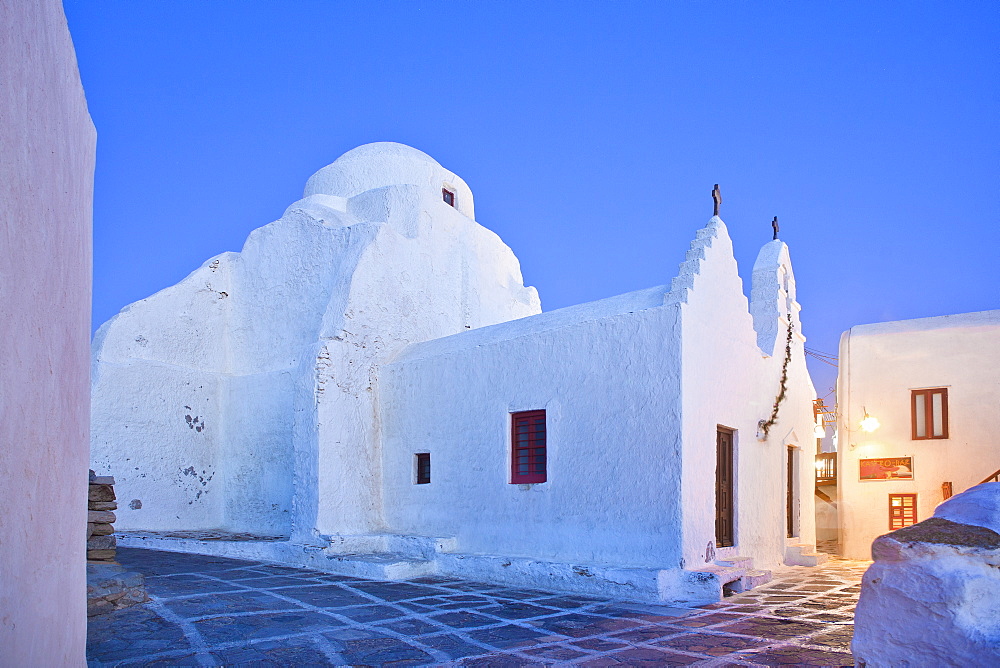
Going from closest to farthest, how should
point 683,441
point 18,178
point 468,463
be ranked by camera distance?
1. point 18,178
2. point 683,441
3. point 468,463

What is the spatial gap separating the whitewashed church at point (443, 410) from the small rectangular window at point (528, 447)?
0.09 ft

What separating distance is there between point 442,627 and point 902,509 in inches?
388

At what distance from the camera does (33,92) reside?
7.77 feet

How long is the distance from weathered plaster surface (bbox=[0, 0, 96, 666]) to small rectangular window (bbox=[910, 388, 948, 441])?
1303 cm

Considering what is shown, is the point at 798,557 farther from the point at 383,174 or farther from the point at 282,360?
the point at 383,174

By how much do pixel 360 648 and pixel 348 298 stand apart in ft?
20.2

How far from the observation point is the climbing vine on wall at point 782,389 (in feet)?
32.3

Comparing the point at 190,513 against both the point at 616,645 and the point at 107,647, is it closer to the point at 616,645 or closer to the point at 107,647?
the point at 107,647

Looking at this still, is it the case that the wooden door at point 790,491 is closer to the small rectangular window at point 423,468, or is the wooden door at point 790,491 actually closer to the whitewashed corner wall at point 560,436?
the whitewashed corner wall at point 560,436

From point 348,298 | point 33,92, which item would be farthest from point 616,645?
point 348,298

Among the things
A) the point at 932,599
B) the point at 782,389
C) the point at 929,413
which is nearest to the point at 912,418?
the point at 929,413

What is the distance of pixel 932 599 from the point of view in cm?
262

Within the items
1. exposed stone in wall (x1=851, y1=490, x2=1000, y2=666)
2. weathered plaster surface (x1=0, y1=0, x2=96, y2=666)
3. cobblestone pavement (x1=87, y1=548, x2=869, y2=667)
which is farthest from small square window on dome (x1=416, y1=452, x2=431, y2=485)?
exposed stone in wall (x1=851, y1=490, x2=1000, y2=666)

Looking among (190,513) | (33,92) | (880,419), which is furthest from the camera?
(880,419)
